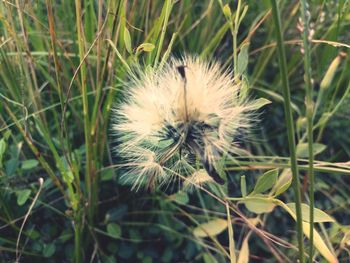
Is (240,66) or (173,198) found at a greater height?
(240,66)

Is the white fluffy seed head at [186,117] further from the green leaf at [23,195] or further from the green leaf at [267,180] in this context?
the green leaf at [23,195]

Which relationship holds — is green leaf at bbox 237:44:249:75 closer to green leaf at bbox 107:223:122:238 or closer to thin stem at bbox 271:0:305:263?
thin stem at bbox 271:0:305:263

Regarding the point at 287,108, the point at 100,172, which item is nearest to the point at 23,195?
the point at 100,172

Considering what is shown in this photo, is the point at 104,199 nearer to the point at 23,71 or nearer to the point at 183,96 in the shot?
the point at 23,71

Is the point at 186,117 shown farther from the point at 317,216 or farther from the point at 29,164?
the point at 29,164

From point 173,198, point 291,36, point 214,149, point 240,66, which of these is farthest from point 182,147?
point 291,36
